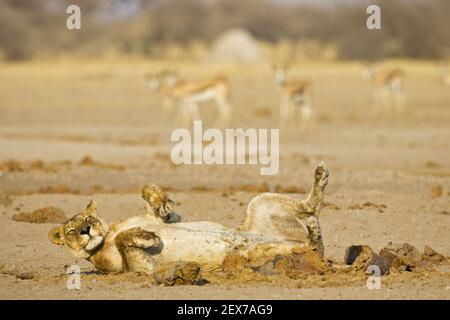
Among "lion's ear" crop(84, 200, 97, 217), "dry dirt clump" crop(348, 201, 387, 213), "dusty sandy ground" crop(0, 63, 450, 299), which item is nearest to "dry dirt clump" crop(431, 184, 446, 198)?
"dusty sandy ground" crop(0, 63, 450, 299)

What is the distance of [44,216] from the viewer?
1006cm

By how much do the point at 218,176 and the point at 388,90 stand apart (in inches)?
675

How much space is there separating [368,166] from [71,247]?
9648 mm

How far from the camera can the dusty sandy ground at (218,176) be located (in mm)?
7035

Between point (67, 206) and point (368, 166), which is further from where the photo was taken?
point (368, 166)

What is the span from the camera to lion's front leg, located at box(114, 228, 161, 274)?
6.85 meters

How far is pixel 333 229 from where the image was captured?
946 cm

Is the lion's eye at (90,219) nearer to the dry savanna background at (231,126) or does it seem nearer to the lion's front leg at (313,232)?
the dry savanna background at (231,126)

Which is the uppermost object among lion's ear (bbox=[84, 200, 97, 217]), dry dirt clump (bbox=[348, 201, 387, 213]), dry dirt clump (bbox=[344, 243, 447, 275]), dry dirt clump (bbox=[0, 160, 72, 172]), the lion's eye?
lion's ear (bbox=[84, 200, 97, 217])

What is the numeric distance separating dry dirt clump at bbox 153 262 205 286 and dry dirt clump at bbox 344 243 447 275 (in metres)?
1.16

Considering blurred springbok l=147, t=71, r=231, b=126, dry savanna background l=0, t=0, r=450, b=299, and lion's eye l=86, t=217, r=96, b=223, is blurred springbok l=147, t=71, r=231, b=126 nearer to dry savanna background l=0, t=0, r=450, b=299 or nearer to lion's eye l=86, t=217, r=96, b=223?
dry savanna background l=0, t=0, r=450, b=299

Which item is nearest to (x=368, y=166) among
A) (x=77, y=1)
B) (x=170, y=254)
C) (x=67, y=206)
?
(x=67, y=206)

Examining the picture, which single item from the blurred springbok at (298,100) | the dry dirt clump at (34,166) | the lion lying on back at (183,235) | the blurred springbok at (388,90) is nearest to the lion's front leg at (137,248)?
the lion lying on back at (183,235)
